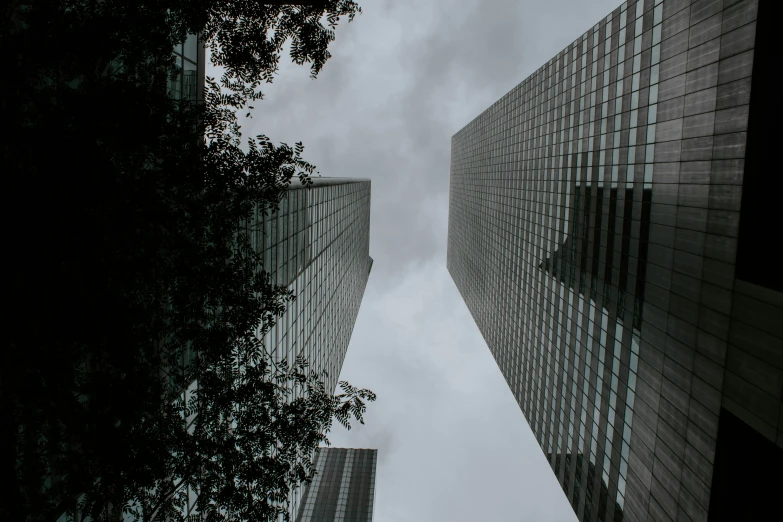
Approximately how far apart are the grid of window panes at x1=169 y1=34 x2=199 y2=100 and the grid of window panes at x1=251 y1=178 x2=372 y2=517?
693 centimetres

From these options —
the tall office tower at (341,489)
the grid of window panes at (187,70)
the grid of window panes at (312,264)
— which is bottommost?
the tall office tower at (341,489)

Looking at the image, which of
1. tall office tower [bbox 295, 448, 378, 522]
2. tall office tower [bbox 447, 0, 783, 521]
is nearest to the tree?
tall office tower [bbox 447, 0, 783, 521]

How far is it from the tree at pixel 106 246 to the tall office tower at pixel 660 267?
23471 mm

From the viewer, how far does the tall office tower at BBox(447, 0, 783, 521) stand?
22672 mm

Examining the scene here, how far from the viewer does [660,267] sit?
30484 mm

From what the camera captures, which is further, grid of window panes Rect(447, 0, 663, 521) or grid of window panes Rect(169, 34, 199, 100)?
grid of window panes Rect(447, 0, 663, 521)

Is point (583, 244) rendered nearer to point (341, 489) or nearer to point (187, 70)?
point (187, 70)

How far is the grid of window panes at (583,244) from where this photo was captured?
116 feet

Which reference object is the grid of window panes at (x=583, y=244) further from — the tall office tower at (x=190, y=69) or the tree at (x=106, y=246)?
the tree at (x=106, y=246)

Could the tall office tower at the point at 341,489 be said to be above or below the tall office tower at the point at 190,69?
below

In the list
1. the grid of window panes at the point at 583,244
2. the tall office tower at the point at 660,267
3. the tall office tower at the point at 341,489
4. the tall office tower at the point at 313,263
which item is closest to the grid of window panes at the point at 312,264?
the tall office tower at the point at 313,263

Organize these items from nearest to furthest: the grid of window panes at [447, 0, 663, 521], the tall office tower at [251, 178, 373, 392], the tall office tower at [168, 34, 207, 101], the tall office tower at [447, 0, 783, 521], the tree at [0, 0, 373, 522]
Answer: the tree at [0, 0, 373, 522], the tall office tower at [168, 34, 207, 101], the tall office tower at [447, 0, 783, 521], the tall office tower at [251, 178, 373, 392], the grid of window panes at [447, 0, 663, 521]

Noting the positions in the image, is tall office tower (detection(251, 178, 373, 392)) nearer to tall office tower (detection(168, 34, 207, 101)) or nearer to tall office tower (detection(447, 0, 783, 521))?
tall office tower (detection(168, 34, 207, 101))

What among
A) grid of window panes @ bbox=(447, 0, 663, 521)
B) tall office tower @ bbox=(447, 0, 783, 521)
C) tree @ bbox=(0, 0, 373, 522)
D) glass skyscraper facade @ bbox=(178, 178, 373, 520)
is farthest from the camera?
grid of window panes @ bbox=(447, 0, 663, 521)
